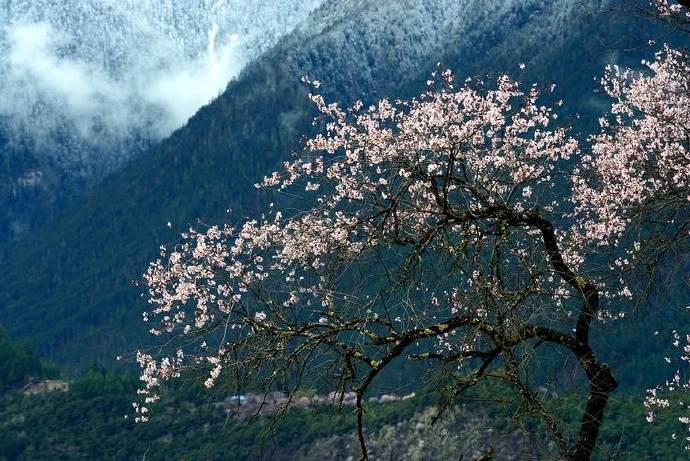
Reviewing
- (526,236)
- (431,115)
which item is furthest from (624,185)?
(526,236)

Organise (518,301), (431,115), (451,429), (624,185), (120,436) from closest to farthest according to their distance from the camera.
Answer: (518,301), (431,115), (624,185), (451,429), (120,436)

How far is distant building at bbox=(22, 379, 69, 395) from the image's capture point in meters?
115

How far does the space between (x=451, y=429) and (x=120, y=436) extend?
35.4 m

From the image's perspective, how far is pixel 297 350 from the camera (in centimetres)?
1128

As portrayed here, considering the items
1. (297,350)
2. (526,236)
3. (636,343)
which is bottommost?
(297,350)

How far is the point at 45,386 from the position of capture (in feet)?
386

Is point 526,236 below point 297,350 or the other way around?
the other way around

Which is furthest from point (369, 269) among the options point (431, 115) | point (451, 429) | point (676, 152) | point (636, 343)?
point (636, 343)

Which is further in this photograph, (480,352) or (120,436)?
(120,436)

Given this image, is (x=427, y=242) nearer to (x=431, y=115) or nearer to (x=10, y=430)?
(x=431, y=115)

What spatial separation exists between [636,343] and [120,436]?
82.8 metres

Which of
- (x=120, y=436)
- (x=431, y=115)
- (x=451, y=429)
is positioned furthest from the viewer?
(x=120, y=436)

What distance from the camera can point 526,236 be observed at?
1211 centimetres

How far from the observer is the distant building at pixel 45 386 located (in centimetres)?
11467
